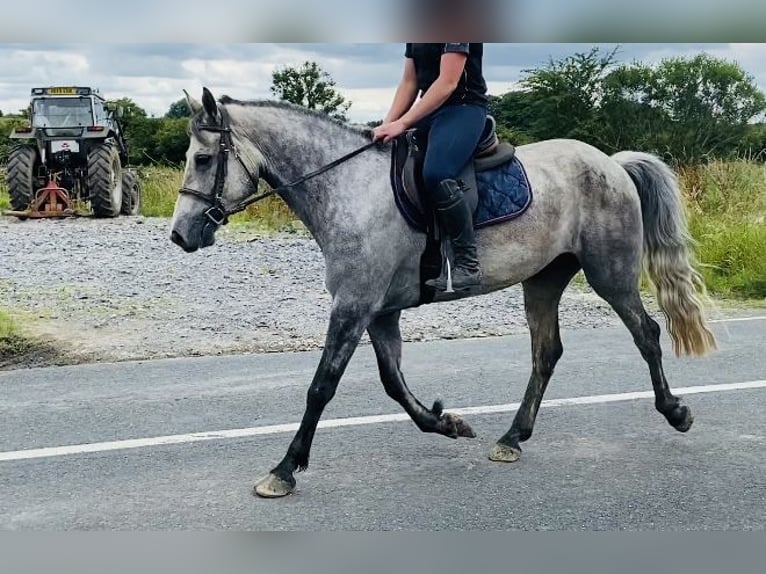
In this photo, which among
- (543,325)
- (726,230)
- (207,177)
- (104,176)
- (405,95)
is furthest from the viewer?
(104,176)

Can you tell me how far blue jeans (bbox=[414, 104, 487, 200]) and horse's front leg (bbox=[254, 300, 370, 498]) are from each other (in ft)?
2.02

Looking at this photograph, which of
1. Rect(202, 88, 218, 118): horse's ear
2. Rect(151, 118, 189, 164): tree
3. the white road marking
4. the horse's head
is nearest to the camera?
Rect(202, 88, 218, 118): horse's ear

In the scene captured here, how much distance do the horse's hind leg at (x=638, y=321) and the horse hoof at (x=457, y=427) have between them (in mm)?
905

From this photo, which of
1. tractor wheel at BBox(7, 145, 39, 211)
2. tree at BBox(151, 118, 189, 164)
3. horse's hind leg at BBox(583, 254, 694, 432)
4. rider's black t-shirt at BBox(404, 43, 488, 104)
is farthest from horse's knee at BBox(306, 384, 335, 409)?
tractor wheel at BBox(7, 145, 39, 211)

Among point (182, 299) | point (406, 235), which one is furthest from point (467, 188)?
point (182, 299)

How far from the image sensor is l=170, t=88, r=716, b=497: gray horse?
147 inches

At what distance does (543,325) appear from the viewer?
183 inches

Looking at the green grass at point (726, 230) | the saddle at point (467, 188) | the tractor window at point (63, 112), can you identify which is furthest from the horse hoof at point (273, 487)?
the tractor window at point (63, 112)

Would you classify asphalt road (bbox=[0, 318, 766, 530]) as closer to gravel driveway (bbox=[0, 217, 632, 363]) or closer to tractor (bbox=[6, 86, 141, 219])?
gravel driveway (bbox=[0, 217, 632, 363])

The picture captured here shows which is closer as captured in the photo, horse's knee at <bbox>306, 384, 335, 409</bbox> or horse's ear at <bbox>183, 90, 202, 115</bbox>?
horse's ear at <bbox>183, 90, 202, 115</bbox>

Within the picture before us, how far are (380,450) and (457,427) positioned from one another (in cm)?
39

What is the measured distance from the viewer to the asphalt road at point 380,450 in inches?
149

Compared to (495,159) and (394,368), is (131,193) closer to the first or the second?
(394,368)

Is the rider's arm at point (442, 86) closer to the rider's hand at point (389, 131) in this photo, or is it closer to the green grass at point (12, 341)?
the rider's hand at point (389, 131)
